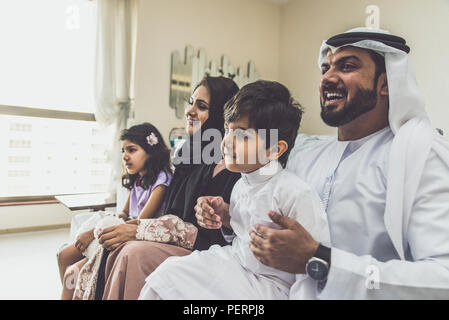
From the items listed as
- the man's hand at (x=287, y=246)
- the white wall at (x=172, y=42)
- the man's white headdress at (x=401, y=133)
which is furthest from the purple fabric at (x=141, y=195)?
the white wall at (x=172, y=42)

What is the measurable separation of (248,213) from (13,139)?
3490mm

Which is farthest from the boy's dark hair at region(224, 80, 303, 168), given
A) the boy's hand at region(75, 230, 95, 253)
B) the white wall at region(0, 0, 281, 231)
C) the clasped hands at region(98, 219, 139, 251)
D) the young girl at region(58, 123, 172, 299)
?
the white wall at region(0, 0, 281, 231)

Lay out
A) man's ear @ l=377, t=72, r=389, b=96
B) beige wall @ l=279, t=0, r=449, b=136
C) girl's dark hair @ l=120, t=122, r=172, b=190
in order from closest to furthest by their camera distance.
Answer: man's ear @ l=377, t=72, r=389, b=96 → girl's dark hair @ l=120, t=122, r=172, b=190 → beige wall @ l=279, t=0, r=449, b=136

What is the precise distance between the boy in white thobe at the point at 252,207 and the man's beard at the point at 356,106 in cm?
16

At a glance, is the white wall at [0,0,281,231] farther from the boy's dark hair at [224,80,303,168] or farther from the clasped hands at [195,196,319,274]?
the clasped hands at [195,196,319,274]

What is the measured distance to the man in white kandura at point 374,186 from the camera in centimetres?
73

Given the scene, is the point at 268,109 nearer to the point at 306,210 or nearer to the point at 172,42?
the point at 306,210

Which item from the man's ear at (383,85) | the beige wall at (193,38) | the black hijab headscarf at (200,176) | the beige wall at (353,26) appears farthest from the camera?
the beige wall at (193,38)

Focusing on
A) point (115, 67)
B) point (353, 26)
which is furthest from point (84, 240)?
point (353, 26)

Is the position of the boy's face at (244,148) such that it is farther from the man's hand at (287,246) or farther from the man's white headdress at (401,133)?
the man's white headdress at (401,133)

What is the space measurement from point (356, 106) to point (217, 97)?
0.64 meters

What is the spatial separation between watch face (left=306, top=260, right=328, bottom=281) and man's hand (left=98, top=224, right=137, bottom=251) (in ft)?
2.47

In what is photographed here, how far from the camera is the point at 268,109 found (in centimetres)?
90

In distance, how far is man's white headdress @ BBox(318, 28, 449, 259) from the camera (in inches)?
31.6
